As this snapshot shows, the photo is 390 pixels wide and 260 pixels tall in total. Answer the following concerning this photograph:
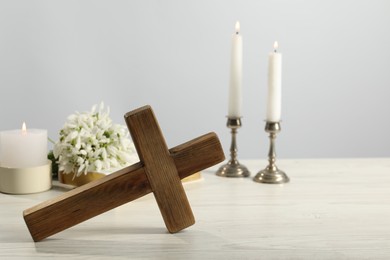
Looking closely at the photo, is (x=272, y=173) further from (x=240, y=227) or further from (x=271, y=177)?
(x=240, y=227)

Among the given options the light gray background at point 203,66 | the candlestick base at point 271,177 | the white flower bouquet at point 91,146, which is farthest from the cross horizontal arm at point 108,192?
the light gray background at point 203,66

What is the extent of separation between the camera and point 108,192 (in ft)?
2.59

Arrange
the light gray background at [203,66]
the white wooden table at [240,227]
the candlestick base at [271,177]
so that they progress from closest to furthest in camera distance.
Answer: the white wooden table at [240,227], the candlestick base at [271,177], the light gray background at [203,66]

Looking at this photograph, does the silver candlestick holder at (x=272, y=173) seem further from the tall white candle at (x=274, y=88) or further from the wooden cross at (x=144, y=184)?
the wooden cross at (x=144, y=184)

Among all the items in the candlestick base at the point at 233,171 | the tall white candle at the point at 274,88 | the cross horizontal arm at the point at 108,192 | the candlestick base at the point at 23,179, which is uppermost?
the tall white candle at the point at 274,88

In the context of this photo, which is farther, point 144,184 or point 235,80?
point 235,80

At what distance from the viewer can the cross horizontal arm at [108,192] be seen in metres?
0.78

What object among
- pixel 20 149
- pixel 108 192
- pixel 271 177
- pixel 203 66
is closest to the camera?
pixel 108 192

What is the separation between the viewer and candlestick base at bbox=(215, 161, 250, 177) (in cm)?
120

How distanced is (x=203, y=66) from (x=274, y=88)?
1.36 m

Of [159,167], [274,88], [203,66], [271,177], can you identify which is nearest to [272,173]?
[271,177]

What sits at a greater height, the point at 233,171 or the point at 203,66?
the point at 203,66

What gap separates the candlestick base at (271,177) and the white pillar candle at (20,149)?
1.47 feet

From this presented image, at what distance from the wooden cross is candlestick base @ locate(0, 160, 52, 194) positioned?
253 mm
